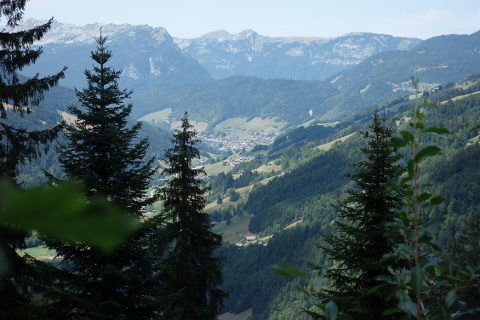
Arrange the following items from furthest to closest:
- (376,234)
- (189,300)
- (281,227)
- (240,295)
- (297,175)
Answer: (297,175), (281,227), (240,295), (189,300), (376,234)

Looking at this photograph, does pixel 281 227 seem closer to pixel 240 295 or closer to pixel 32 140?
pixel 240 295

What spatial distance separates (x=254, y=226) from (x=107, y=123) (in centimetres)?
12985

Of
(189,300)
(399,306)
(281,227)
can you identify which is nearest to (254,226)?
(281,227)

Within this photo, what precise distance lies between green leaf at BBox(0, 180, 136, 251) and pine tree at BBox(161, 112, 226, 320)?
1364 centimetres

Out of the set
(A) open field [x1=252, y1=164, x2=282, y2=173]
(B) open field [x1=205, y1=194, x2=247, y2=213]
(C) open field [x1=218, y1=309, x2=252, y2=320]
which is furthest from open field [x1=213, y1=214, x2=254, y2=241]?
(A) open field [x1=252, y1=164, x2=282, y2=173]

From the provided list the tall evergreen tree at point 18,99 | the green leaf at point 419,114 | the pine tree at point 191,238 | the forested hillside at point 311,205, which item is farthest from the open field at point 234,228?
the green leaf at point 419,114

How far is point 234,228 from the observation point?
140875 millimetres

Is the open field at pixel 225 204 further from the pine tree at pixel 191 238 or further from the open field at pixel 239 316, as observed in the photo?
the pine tree at pixel 191 238

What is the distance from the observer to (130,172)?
9.31 meters

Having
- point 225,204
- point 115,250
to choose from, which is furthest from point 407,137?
point 225,204

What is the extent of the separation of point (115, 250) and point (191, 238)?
673cm

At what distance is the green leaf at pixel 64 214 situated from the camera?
43 cm

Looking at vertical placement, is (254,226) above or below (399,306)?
below

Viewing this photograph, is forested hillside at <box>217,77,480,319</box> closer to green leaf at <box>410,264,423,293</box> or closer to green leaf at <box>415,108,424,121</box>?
green leaf at <box>415,108,424,121</box>
